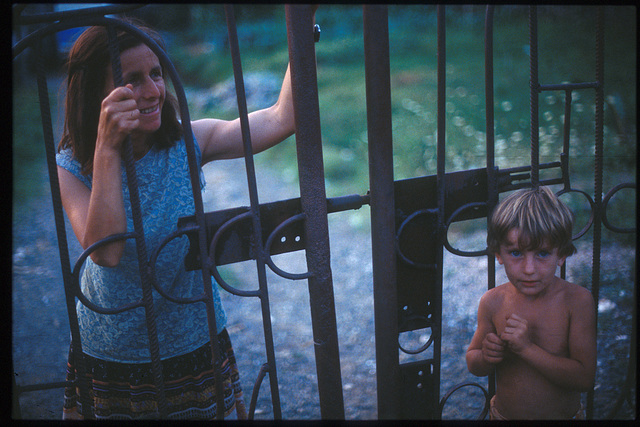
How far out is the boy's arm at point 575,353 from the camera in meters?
1.64

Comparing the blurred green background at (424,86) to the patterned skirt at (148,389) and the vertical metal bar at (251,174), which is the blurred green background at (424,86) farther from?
the vertical metal bar at (251,174)

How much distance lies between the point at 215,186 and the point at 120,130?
16.5 ft

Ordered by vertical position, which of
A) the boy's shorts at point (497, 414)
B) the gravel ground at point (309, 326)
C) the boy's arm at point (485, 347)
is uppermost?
the boy's arm at point (485, 347)

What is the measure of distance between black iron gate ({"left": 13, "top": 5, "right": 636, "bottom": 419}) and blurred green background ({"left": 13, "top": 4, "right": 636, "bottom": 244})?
9.77ft

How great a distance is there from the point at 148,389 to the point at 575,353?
1397 mm

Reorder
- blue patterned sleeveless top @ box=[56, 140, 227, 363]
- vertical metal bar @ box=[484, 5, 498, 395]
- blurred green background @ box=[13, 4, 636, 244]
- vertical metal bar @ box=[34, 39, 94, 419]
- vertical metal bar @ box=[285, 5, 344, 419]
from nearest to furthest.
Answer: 1. vertical metal bar @ box=[34, 39, 94, 419]
2. vertical metal bar @ box=[285, 5, 344, 419]
3. vertical metal bar @ box=[484, 5, 498, 395]
4. blue patterned sleeveless top @ box=[56, 140, 227, 363]
5. blurred green background @ box=[13, 4, 636, 244]

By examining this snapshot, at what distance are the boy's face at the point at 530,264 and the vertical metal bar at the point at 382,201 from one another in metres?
0.34

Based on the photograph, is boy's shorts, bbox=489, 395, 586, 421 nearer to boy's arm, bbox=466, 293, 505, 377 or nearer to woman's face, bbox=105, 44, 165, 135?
boy's arm, bbox=466, 293, 505, 377

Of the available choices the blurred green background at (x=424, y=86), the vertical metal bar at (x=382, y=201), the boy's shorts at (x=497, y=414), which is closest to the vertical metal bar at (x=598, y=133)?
the boy's shorts at (x=497, y=414)

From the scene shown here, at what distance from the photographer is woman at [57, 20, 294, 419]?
1.65m

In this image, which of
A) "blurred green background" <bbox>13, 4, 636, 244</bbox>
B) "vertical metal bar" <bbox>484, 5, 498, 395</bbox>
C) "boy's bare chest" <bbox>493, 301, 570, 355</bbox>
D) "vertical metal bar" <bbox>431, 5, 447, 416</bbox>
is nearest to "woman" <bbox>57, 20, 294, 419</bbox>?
"vertical metal bar" <bbox>431, 5, 447, 416</bbox>

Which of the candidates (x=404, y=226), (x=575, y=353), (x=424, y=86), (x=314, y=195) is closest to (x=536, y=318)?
(x=575, y=353)

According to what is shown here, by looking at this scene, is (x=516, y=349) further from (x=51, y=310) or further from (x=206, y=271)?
(x=51, y=310)

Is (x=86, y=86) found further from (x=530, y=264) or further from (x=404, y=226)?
(x=530, y=264)
